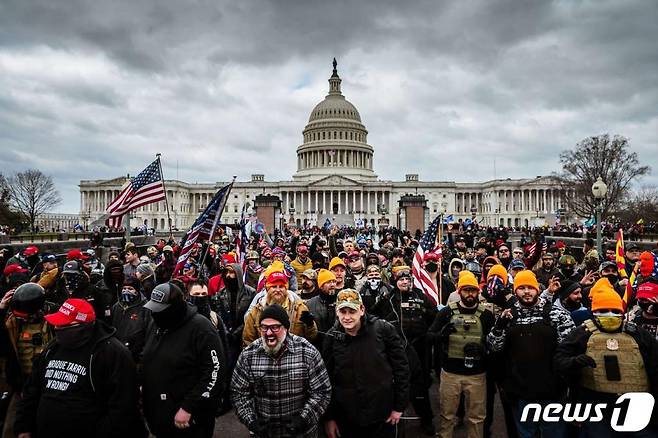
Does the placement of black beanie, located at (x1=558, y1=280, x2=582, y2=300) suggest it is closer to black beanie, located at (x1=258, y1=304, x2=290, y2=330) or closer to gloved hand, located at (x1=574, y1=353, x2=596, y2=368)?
gloved hand, located at (x1=574, y1=353, x2=596, y2=368)

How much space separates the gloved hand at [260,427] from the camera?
409cm

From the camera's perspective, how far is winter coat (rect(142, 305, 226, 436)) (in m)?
4.20

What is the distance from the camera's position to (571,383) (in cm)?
466

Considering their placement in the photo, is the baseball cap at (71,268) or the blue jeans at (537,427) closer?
the blue jeans at (537,427)

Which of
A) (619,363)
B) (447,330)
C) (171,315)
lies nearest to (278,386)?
(171,315)

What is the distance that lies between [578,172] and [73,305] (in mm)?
54932

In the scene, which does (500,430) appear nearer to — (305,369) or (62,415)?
(305,369)

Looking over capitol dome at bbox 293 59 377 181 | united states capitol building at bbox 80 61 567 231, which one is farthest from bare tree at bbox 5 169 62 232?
capitol dome at bbox 293 59 377 181

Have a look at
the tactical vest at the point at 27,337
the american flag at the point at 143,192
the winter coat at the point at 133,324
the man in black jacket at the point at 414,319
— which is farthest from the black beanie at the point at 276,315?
the american flag at the point at 143,192

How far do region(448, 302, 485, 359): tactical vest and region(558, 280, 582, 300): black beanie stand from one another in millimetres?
1582

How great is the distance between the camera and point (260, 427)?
13.6 ft

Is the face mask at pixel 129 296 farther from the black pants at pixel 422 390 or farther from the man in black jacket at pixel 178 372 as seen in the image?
the black pants at pixel 422 390

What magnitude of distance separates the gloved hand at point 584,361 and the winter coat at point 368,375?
4.86ft

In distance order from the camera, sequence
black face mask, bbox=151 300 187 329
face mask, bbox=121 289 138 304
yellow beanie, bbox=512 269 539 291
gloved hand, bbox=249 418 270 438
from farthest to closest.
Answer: face mask, bbox=121 289 138 304
yellow beanie, bbox=512 269 539 291
black face mask, bbox=151 300 187 329
gloved hand, bbox=249 418 270 438
